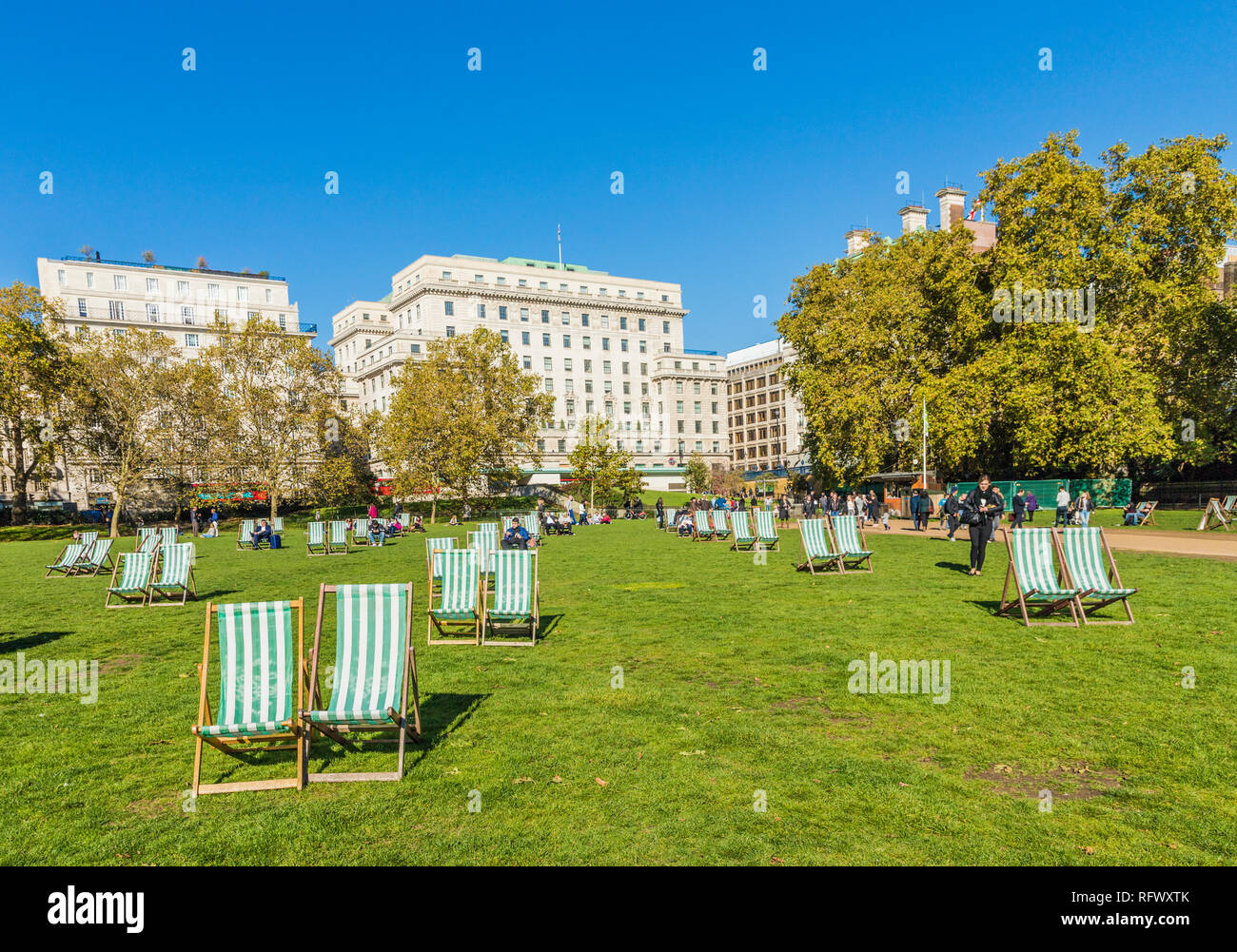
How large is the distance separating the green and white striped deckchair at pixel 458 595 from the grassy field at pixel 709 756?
42cm

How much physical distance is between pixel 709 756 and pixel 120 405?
2075 inches

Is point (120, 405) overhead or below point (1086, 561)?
overhead

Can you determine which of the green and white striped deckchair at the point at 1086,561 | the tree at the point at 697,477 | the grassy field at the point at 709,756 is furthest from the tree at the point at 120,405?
the tree at the point at 697,477

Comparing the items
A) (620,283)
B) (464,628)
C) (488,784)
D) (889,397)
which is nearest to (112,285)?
(620,283)

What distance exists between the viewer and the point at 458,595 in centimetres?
1023

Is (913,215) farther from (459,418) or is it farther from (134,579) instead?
(134,579)

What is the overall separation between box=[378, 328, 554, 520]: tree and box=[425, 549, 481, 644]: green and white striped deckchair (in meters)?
41.4

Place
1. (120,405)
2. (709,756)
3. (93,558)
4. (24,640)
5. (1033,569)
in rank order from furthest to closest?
(120,405) → (93,558) → (24,640) → (1033,569) → (709,756)

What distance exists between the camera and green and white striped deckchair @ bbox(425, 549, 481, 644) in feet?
32.7

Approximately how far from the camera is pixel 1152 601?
11.6 metres

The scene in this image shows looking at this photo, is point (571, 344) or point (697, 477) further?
point (571, 344)

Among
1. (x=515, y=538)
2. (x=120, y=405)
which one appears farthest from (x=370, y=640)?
(x=120, y=405)

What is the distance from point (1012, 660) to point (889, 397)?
33.3 meters

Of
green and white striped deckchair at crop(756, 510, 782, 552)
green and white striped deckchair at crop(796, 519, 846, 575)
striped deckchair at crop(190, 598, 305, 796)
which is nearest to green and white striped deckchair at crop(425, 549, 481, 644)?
striped deckchair at crop(190, 598, 305, 796)
